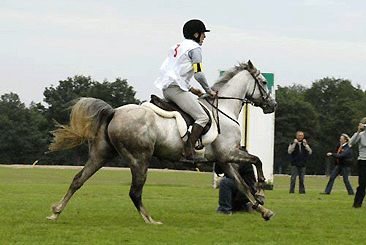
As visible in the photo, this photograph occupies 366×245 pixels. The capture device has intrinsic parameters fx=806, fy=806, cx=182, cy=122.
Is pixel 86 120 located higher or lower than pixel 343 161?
higher

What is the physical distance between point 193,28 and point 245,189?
2.97m

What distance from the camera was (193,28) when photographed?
45.2 feet

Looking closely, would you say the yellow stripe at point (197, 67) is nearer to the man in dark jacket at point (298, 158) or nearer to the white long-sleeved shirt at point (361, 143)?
the white long-sleeved shirt at point (361, 143)

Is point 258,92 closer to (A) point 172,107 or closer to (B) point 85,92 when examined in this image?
(A) point 172,107

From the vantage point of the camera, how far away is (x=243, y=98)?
587 inches

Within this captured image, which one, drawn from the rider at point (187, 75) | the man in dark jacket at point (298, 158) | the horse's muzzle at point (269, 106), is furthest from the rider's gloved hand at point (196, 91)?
the man in dark jacket at point (298, 158)

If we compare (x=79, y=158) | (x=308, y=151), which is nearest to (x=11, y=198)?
(x=308, y=151)

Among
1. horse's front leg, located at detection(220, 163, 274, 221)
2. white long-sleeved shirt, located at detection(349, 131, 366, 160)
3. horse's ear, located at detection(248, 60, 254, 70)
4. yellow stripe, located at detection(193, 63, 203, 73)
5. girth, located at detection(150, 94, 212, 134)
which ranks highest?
horse's ear, located at detection(248, 60, 254, 70)

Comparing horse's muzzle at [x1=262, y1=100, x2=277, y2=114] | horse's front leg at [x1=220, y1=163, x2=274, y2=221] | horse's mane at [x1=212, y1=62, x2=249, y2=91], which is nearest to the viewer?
horse's front leg at [x1=220, y1=163, x2=274, y2=221]

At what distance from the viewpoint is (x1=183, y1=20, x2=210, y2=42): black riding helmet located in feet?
45.2

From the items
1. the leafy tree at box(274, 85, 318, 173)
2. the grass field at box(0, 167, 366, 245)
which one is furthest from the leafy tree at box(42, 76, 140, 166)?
the grass field at box(0, 167, 366, 245)

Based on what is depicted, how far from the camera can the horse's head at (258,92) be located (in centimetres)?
1511

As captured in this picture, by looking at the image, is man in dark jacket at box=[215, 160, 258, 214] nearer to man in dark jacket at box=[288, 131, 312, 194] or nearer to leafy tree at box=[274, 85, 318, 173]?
man in dark jacket at box=[288, 131, 312, 194]

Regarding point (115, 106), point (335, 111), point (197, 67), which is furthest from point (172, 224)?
point (335, 111)
